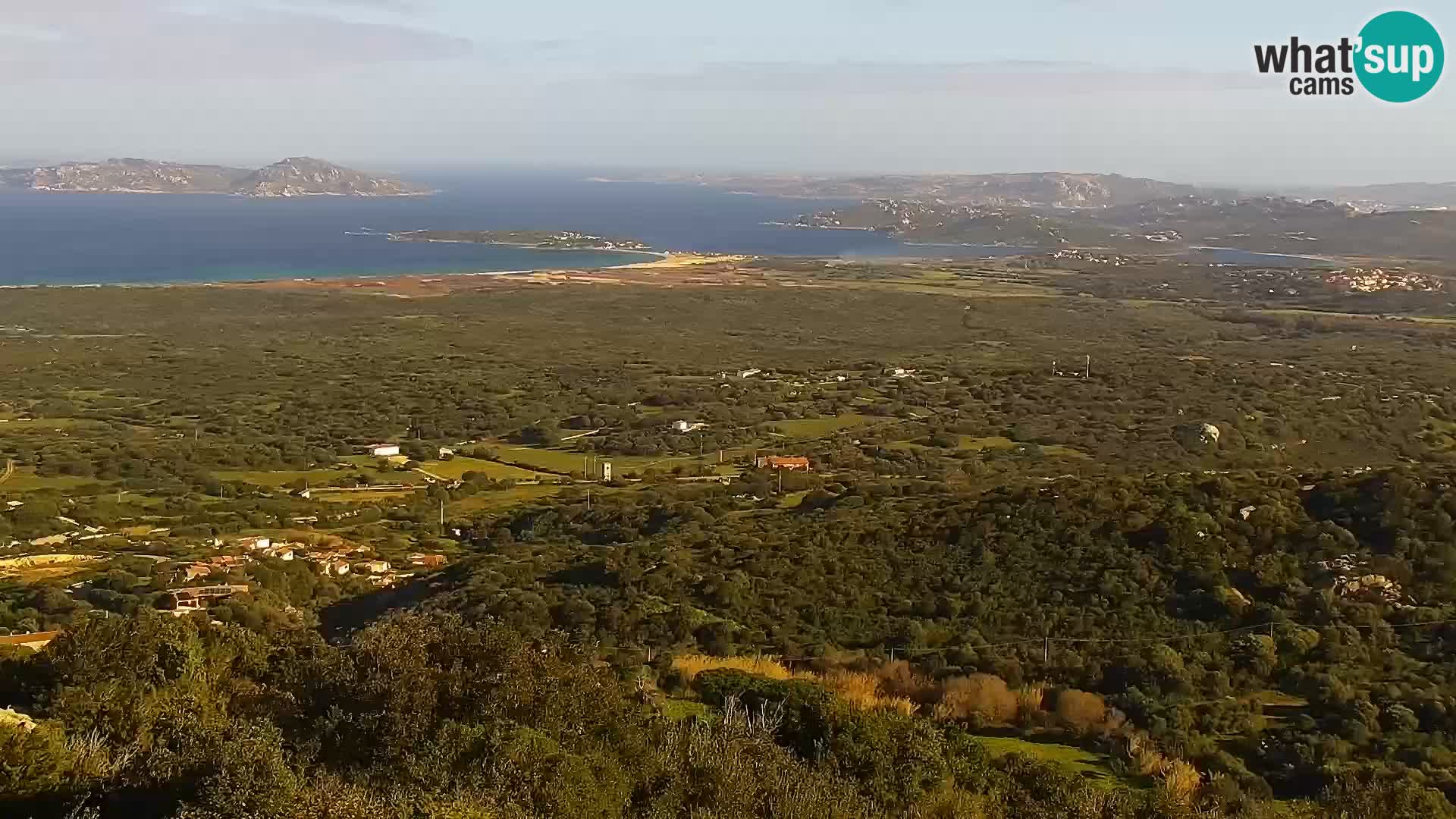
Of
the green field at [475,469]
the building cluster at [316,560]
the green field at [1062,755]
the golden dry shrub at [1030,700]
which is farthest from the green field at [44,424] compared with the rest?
the green field at [1062,755]

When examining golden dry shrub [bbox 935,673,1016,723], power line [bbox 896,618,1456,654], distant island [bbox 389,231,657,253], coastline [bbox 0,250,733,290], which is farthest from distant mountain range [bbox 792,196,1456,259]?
golden dry shrub [bbox 935,673,1016,723]

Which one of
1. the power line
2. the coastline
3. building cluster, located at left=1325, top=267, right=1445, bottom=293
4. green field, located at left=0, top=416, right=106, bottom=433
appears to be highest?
the coastline

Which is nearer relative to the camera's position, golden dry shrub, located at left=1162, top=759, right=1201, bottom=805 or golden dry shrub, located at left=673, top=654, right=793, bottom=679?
golden dry shrub, located at left=1162, top=759, right=1201, bottom=805

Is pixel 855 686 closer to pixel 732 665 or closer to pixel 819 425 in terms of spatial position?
pixel 732 665

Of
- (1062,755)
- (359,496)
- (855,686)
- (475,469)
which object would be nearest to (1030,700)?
(1062,755)

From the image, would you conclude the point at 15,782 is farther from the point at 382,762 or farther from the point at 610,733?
the point at 610,733

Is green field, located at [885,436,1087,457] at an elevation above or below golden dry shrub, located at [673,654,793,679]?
below

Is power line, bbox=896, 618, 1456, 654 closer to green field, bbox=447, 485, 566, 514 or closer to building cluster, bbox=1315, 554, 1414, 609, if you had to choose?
building cluster, bbox=1315, 554, 1414, 609
